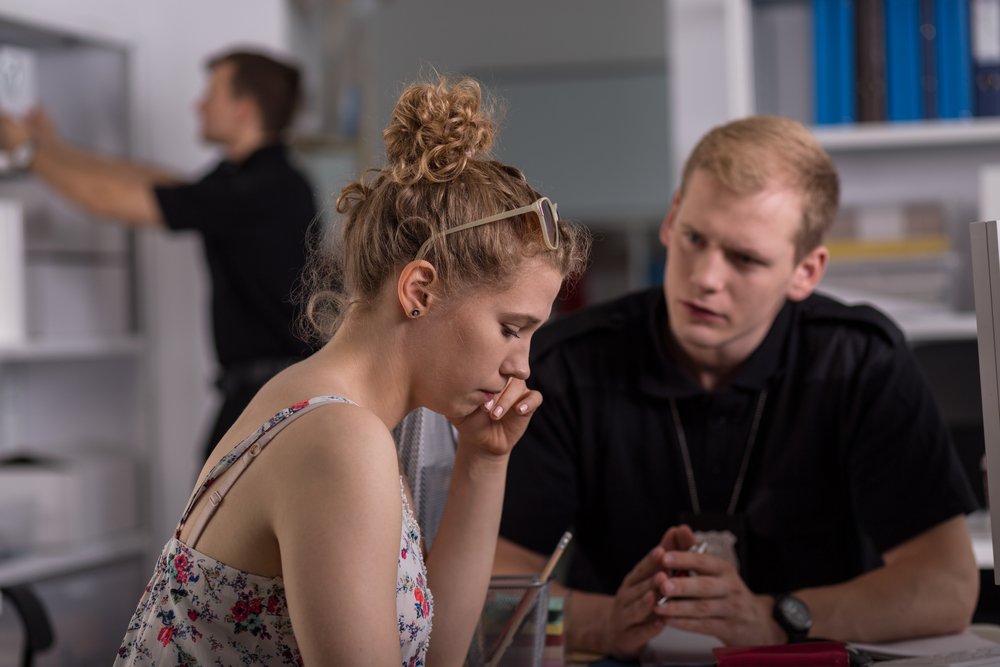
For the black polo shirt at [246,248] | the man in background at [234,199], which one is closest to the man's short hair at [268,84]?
the man in background at [234,199]

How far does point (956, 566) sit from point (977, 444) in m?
0.95

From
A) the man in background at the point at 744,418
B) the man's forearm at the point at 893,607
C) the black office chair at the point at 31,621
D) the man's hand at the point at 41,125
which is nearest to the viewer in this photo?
Answer: the man's forearm at the point at 893,607

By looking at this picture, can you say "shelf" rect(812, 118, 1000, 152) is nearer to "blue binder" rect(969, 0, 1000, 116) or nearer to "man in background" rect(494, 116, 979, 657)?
"blue binder" rect(969, 0, 1000, 116)

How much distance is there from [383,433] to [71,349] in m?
2.26

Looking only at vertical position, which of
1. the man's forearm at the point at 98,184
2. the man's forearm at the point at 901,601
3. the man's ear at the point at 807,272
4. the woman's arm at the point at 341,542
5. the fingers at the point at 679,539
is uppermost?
the man's forearm at the point at 98,184

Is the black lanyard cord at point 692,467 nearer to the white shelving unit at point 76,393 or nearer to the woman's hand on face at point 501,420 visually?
the woman's hand on face at point 501,420

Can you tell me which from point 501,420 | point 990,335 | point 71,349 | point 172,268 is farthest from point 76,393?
point 990,335

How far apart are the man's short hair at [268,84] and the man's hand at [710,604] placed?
2149 mm

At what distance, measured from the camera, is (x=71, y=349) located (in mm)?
3045

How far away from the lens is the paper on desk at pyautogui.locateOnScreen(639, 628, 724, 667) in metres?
1.30

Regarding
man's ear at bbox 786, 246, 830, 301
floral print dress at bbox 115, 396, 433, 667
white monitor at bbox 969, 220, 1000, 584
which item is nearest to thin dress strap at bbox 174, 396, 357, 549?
floral print dress at bbox 115, 396, 433, 667

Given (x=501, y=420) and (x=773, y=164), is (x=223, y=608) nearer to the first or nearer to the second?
(x=501, y=420)

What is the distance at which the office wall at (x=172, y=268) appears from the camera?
10.8 ft

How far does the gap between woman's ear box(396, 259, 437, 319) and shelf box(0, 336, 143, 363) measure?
2009 mm
